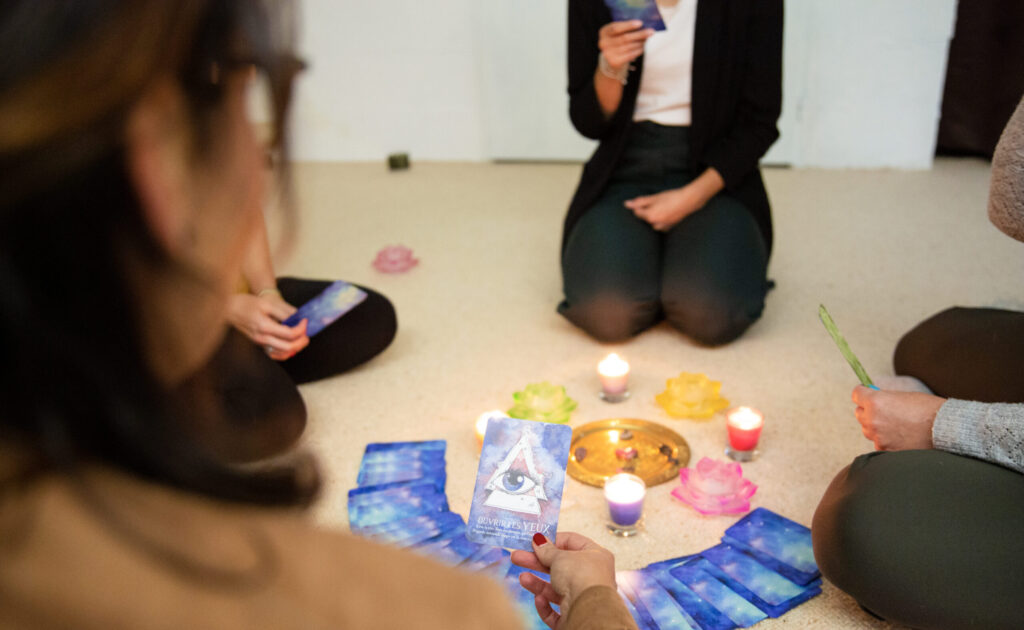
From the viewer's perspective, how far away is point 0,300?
14.0 inches

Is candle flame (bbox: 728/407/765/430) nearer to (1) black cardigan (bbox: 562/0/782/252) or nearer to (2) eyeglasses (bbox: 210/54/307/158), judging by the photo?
(1) black cardigan (bbox: 562/0/782/252)

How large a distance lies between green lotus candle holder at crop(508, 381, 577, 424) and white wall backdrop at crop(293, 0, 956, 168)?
1737 mm

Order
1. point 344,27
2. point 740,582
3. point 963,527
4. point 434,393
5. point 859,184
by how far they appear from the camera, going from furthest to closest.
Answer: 1. point 344,27
2. point 859,184
3. point 434,393
4. point 740,582
5. point 963,527

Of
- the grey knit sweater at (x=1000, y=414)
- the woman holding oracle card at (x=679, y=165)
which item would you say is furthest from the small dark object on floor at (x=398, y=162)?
the grey knit sweater at (x=1000, y=414)

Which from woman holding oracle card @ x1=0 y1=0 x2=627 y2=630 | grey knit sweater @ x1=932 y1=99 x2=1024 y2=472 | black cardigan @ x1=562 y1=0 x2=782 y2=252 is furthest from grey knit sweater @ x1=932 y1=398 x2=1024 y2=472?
black cardigan @ x1=562 y1=0 x2=782 y2=252

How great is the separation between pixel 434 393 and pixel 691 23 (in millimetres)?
1090

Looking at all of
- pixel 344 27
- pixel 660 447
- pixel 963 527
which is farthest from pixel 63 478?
pixel 344 27

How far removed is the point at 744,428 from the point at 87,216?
51.3 inches

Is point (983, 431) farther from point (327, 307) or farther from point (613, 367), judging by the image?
point (327, 307)

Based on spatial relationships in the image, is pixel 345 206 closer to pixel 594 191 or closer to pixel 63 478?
pixel 594 191

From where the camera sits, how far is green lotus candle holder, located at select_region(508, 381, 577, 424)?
5.28ft

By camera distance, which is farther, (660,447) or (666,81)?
(666,81)

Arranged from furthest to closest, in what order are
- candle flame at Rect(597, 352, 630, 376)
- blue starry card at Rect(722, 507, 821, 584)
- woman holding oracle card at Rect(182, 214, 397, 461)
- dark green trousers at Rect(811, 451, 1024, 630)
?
candle flame at Rect(597, 352, 630, 376)
woman holding oracle card at Rect(182, 214, 397, 461)
blue starry card at Rect(722, 507, 821, 584)
dark green trousers at Rect(811, 451, 1024, 630)

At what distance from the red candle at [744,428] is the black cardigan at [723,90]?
2.30 feet
